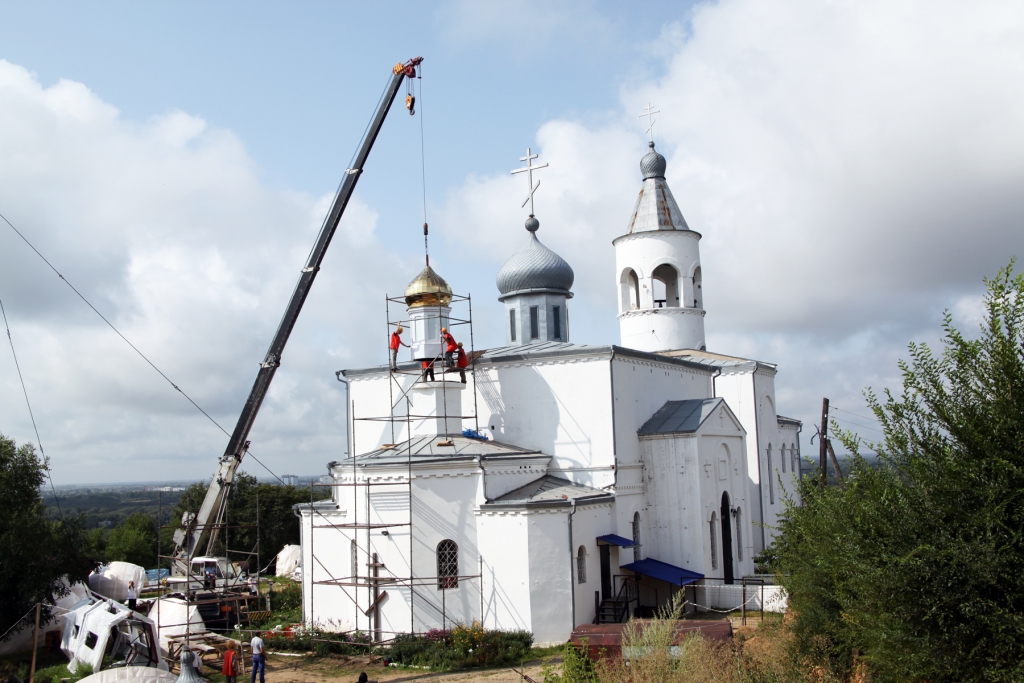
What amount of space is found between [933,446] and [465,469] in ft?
39.5

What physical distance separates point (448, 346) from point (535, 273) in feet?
17.9

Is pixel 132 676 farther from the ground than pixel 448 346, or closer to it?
closer to it

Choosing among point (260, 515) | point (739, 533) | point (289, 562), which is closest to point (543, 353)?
point (739, 533)

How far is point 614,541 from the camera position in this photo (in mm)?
20562

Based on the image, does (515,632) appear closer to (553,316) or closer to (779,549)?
(779,549)

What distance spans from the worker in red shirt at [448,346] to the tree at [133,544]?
2709 centimetres

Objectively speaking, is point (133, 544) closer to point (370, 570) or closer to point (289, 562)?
point (289, 562)

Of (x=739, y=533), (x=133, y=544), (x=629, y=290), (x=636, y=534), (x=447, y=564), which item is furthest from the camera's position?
(x=133, y=544)

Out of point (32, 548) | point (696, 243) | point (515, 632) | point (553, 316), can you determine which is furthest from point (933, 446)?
point (696, 243)

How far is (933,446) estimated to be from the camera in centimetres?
888

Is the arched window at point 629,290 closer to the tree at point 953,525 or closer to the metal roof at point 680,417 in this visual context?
the metal roof at point 680,417

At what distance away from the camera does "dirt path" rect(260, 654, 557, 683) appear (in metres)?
16.5

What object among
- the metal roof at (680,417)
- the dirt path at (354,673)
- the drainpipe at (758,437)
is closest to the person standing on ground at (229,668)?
the dirt path at (354,673)

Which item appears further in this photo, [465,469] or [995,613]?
[465,469]
